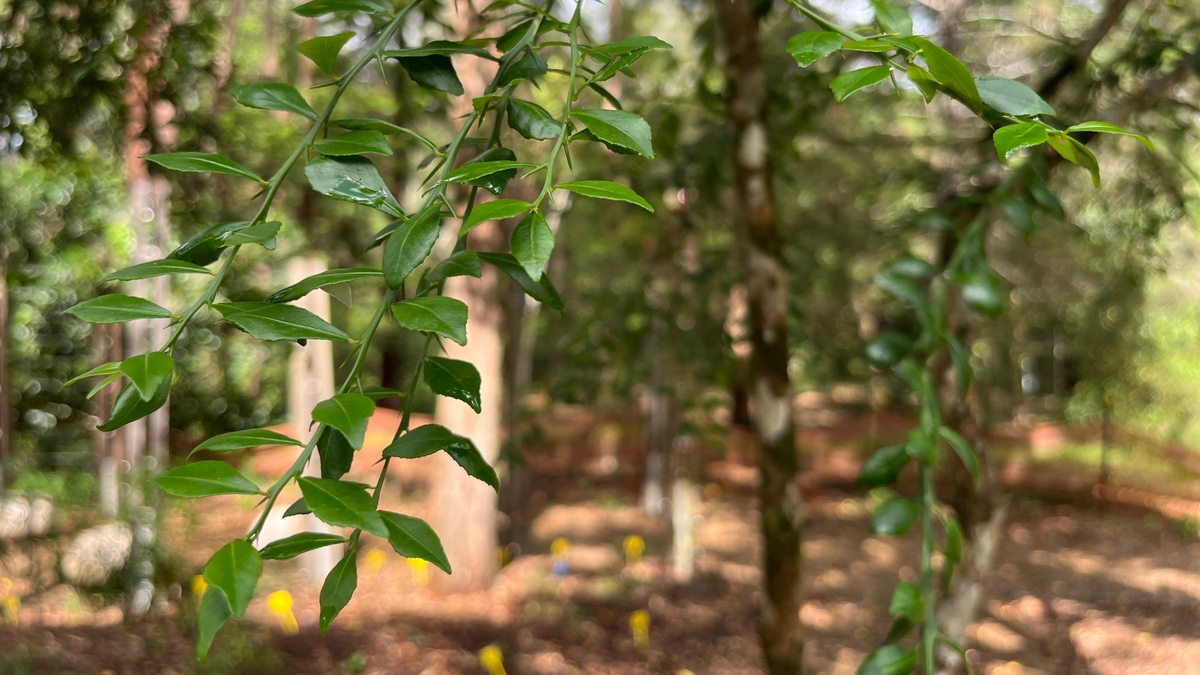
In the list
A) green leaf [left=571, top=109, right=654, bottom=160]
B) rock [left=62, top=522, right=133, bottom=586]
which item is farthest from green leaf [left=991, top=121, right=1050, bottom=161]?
rock [left=62, top=522, right=133, bottom=586]

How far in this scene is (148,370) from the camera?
1.31 ft

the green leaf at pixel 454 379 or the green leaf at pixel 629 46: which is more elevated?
the green leaf at pixel 629 46

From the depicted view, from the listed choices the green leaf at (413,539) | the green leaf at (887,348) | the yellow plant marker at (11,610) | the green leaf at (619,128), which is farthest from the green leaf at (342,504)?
the yellow plant marker at (11,610)

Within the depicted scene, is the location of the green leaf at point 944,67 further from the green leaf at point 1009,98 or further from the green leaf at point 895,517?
the green leaf at point 895,517

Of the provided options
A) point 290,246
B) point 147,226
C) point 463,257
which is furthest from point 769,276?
point 147,226

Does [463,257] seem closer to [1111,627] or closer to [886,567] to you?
[1111,627]

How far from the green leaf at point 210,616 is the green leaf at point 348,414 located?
9cm

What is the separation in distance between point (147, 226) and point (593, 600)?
136 inches

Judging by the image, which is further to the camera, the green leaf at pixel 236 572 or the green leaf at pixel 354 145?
the green leaf at pixel 354 145

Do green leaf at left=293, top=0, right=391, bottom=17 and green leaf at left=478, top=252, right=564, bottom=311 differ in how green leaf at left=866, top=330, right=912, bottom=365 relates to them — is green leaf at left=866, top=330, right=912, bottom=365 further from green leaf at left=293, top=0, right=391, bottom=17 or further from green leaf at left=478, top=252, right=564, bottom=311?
green leaf at left=293, top=0, right=391, bottom=17

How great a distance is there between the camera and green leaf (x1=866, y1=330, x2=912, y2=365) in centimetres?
88

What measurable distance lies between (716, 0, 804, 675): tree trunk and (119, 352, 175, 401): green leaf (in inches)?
45.0

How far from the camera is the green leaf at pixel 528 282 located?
1.74 feet

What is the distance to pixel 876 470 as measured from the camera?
833mm
